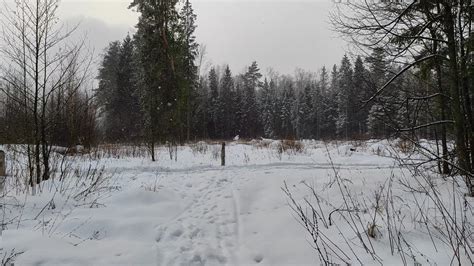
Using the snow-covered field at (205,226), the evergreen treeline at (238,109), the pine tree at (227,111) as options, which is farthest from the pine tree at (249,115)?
the snow-covered field at (205,226)

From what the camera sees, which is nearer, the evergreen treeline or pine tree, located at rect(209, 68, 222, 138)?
the evergreen treeline

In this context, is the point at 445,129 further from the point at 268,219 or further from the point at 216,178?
the point at 216,178

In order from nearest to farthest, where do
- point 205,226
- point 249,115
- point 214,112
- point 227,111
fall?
point 205,226 → point 214,112 → point 227,111 → point 249,115

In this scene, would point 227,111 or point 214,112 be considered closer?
point 214,112

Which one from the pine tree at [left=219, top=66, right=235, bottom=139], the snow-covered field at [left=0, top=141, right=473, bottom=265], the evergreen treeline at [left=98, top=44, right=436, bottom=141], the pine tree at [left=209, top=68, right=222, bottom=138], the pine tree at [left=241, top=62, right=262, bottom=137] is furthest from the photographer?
the pine tree at [left=241, top=62, right=262, bottom=137]

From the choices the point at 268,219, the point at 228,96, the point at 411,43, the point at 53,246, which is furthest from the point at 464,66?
the point at 228,96

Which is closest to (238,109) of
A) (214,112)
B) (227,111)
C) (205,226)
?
(227,111)

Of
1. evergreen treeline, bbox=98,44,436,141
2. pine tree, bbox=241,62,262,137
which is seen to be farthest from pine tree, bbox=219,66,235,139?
pine tree, bbox=241,62,262,137

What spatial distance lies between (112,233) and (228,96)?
47.8 metres

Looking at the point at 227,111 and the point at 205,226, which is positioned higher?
the point at 227,111

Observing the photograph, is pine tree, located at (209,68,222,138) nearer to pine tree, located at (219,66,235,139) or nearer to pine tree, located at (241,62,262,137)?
pine tree, located at (219,66,235,139)

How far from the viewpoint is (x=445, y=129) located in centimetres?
610

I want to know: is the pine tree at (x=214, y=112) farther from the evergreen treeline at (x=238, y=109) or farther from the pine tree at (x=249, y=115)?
the pine tree at (x=249, y=115)

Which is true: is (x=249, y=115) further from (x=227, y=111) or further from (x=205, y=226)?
(x=205, y=226)
